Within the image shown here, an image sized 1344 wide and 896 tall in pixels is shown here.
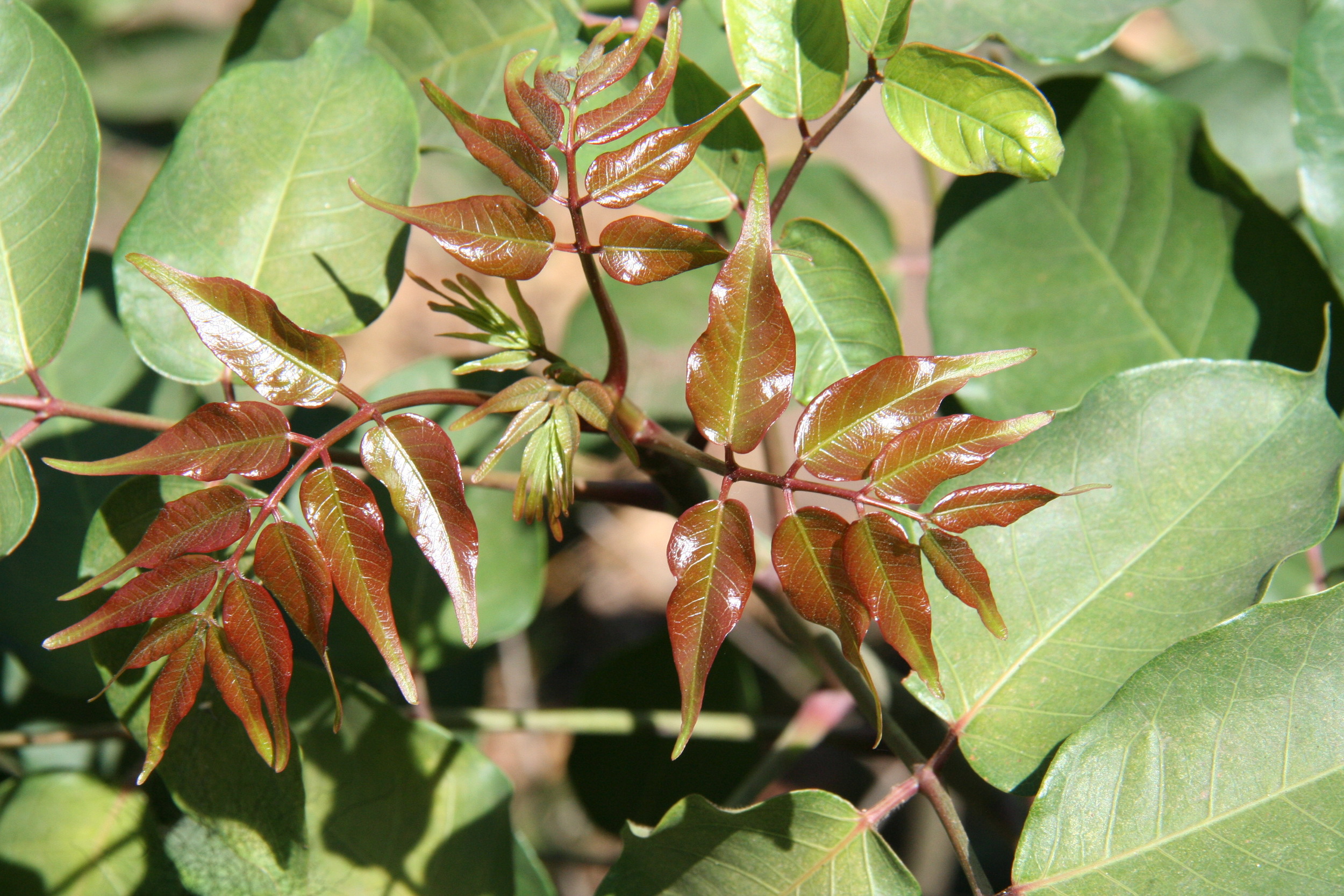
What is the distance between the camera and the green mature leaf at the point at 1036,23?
33.0 inches

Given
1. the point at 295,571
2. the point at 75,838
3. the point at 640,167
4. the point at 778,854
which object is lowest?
the point at 75,838

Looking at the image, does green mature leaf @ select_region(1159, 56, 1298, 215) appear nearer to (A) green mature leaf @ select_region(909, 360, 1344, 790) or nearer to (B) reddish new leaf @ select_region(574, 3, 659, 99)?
(A) green mature leaf @ select_region(909, 360, 1344, 790)

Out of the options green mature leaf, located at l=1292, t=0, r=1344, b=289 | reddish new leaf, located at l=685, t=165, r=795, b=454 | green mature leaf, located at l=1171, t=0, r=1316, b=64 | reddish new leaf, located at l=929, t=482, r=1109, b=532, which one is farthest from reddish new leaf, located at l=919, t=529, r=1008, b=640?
green mature leaf, located at l=1171, t=0, r=1316, b=64

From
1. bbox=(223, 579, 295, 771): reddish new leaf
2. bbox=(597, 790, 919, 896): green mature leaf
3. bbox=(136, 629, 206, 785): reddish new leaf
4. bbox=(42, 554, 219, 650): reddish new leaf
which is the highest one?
bbox=(42, 554, 219, 650): reddish new leaf

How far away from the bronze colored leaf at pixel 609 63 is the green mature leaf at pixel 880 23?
16 centimetres

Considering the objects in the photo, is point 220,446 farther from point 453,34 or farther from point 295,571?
point 453,34

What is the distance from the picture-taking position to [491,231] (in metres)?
0.50

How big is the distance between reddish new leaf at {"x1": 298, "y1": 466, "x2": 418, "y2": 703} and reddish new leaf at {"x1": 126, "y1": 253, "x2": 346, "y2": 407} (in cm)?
5

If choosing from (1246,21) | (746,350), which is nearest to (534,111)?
(746,350)

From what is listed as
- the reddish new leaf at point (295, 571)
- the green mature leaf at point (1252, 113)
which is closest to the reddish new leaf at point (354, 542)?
the reddish new leaf at point (295, 571)

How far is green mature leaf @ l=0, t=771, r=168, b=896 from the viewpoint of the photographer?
835mm

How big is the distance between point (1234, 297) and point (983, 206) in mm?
264

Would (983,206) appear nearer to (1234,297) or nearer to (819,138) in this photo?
(1234,297)

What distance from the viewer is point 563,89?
515mm
